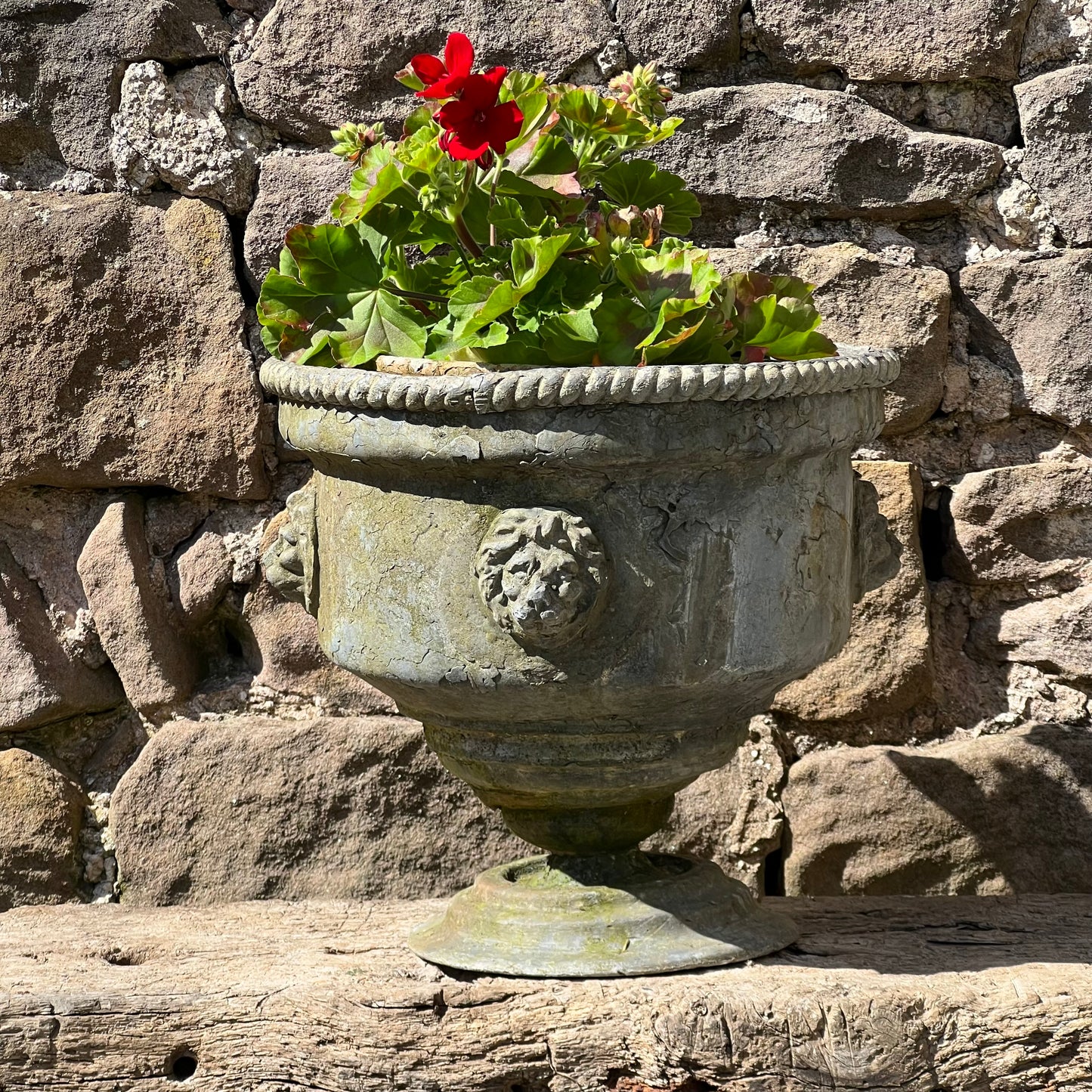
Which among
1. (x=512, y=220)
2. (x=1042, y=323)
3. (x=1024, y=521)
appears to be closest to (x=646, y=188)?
(x=512, y=220)

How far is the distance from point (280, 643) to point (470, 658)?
73 centimetres

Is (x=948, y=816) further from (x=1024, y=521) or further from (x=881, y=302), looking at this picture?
(x=881, y=302)

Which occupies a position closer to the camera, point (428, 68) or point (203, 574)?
point (428, 68)

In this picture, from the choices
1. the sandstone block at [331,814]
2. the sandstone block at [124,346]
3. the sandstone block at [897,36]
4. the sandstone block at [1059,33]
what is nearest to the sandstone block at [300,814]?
the sandstone block at [331,814]

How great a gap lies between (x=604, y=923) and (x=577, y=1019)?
124mm

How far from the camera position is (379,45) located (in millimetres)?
2201

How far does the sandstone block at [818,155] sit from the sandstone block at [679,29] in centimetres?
6

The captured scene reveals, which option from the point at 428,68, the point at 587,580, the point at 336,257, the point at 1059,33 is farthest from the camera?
the point at 1059,33

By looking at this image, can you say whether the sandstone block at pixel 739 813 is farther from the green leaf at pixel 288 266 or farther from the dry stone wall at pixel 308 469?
the green leaf at pixel 288 266

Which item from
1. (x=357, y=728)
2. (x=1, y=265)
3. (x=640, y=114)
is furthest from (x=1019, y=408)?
(x=1, y=265)

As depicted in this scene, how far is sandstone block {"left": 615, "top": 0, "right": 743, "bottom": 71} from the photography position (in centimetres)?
217

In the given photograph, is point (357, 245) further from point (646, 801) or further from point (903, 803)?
point (903, 803)

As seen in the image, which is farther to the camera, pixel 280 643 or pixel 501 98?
pixel 280 643

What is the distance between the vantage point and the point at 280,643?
2.32 meters
